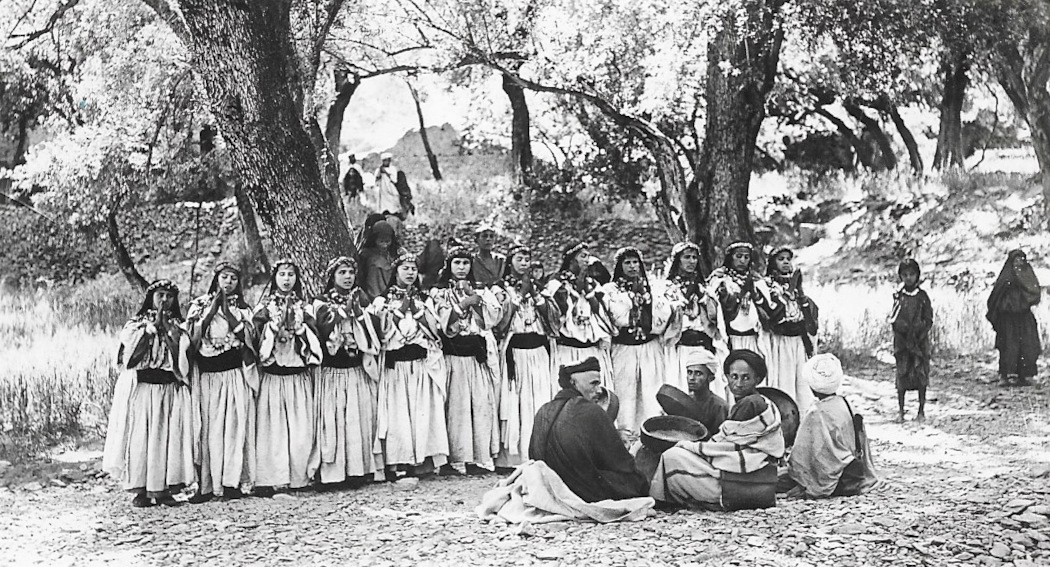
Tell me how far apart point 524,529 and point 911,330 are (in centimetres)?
441

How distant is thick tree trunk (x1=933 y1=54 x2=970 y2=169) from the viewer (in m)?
15.7

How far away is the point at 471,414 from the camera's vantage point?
7117 millimetres

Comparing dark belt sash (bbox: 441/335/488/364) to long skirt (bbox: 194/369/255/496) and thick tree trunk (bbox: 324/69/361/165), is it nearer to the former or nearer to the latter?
long skirt (bbox: 194/369/255/496)

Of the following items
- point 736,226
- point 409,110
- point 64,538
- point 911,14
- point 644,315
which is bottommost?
point 64,538

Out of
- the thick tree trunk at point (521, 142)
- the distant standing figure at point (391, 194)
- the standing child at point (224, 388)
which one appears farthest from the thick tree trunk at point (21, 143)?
the standing child at point (224, 388)

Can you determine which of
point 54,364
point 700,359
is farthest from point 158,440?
point 54,364

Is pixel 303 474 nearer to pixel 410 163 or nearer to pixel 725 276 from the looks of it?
pixel 725 276

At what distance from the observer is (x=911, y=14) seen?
10.2 metres

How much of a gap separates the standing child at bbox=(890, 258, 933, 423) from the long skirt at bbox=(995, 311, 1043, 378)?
1.60m

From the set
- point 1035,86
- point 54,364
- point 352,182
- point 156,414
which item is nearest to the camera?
point 156,414

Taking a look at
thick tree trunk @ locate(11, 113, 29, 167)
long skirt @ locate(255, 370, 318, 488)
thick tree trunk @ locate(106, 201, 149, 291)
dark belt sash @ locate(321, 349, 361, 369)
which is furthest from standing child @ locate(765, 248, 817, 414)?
thick tree trunk @ locate(11, 113, 29, 167)

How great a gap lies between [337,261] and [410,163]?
16.1 meters

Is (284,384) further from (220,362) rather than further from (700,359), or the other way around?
(700,359)

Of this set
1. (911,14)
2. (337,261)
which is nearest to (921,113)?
(911,14)
